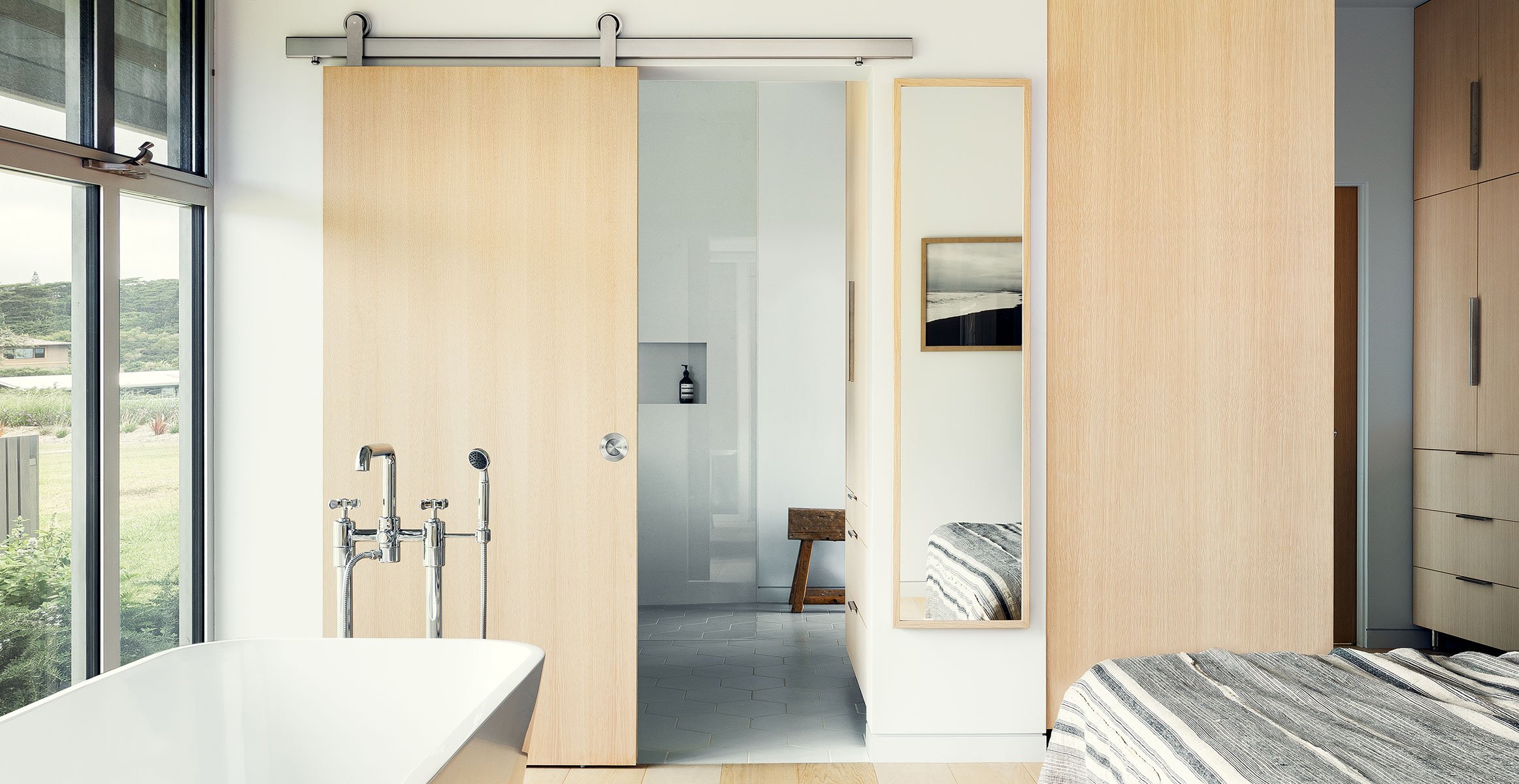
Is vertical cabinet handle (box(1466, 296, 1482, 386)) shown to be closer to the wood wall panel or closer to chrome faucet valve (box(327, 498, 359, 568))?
the wood wall panel

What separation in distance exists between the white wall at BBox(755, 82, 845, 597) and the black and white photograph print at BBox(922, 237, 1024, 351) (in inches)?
86.5

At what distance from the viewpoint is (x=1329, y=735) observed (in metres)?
1.59

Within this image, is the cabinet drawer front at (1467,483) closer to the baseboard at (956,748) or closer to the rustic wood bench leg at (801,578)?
the baseboard at (956,748)

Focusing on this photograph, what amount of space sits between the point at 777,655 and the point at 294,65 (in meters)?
2.89

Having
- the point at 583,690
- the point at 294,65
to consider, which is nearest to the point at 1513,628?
the point at 583,690

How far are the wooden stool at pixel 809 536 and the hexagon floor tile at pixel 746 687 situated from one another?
3.3 inches

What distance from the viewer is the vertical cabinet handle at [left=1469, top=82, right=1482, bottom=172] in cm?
391

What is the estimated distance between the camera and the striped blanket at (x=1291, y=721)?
1.46 metres

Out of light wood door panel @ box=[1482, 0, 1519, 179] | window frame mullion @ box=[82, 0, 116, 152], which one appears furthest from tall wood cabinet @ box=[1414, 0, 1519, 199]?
window frame mullion @ box=[82, 0, 116, 152]

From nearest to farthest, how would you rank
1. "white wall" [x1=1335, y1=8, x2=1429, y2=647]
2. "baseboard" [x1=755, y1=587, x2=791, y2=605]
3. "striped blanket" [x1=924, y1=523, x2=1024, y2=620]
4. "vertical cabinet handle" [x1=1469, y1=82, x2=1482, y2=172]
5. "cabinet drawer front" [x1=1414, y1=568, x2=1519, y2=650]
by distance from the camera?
"striped blanket" [x1=924, y1=523, x2=1024, y2=620]
"cabinet drawer front" [x1=1414, y1=568, x2=1519, y2=650]
"vertical cabinet handle" [x1=1469, y1=82, x2=1482, y2=172]
"white wall" [x1=1335, y1=8, x2=1429, y2=647]
"baseboard" [x1=755, y1=587, x2=791, y2=605]

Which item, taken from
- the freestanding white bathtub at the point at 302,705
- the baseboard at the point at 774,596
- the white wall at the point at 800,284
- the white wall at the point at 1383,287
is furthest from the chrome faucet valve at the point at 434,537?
the white wall at the point at 1383,287

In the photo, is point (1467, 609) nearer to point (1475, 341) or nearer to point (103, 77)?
point (1475, 341)

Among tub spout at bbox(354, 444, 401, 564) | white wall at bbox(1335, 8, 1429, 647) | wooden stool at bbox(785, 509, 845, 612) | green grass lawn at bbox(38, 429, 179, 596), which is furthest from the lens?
wooden stool at bbox(785, 509, 845, 612)

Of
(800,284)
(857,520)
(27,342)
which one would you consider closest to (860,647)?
(857,520)
